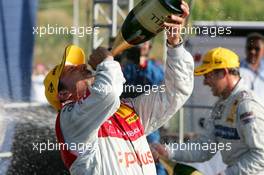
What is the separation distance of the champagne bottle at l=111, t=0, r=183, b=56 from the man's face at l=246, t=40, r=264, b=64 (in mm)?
4069

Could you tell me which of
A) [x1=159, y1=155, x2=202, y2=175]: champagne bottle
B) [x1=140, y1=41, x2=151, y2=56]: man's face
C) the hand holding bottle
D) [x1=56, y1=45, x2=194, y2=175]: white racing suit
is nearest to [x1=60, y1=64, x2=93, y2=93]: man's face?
[x1=56, y1=45, x2=194, y2=175]: white racing suit

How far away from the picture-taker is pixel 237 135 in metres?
4.47

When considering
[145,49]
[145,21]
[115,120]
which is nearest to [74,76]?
[115,120]

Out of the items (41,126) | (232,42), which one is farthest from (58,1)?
(41,126)

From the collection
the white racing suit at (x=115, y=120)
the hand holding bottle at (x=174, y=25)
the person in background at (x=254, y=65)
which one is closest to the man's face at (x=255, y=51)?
the person in background at (x=254, y=65)

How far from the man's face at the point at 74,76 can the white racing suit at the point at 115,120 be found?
15cm

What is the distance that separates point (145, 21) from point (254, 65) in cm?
439

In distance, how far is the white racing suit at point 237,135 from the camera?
14.2 ft

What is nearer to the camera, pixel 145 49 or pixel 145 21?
pixel 145 21

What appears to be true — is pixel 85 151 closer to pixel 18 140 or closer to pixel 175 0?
pixel 175 0

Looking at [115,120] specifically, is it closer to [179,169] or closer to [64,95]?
[64,95]

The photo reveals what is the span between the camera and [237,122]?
4.46m

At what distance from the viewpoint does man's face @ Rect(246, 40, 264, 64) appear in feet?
25.0

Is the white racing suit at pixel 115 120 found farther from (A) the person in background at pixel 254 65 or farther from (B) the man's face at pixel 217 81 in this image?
(A) the person in background at pixel 254 65
